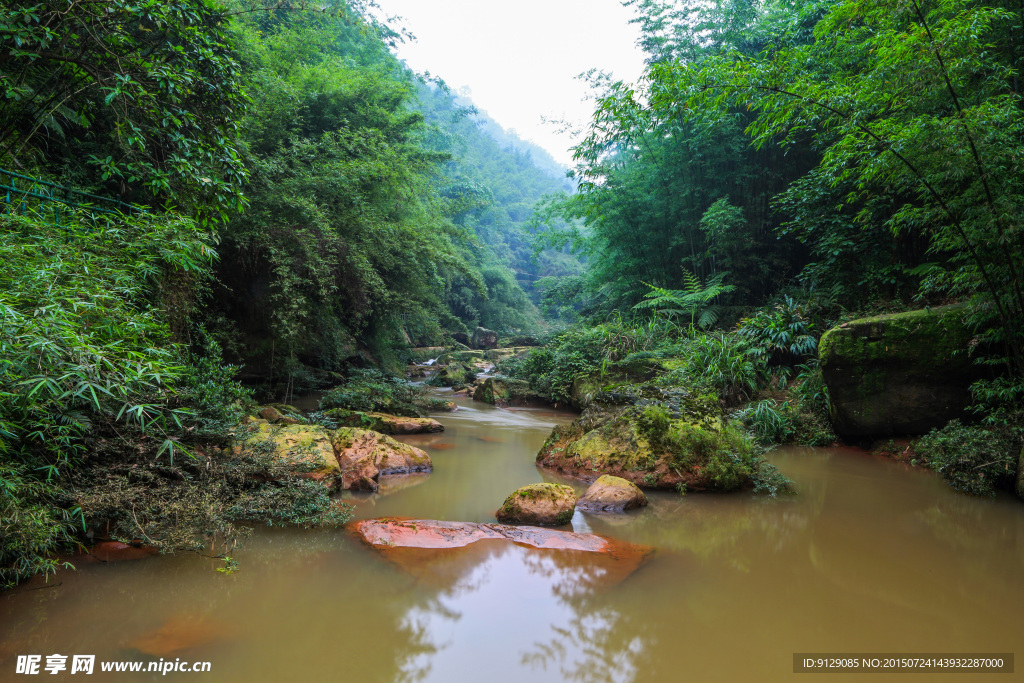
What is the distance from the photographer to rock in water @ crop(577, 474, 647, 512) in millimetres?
3779

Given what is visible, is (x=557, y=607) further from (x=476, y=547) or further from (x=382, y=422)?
(x=382, y=422)

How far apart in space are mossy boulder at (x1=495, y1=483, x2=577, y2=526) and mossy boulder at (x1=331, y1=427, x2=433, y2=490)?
1377 millimetres

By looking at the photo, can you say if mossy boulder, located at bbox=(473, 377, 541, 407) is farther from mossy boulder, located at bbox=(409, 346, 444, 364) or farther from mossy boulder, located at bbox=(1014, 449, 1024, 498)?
mossy boulder, located at bbox=(1014, 449, 1024, 498)

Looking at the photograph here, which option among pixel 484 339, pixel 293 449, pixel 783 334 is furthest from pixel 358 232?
pixel 484 339

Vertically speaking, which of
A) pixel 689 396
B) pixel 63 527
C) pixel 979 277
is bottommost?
pixel 63 527

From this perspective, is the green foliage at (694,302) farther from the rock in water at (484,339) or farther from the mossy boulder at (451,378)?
the rock in water at (484,339)

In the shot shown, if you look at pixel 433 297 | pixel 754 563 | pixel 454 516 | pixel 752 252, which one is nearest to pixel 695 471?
pixel 754 563

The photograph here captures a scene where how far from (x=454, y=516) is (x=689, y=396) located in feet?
10.1

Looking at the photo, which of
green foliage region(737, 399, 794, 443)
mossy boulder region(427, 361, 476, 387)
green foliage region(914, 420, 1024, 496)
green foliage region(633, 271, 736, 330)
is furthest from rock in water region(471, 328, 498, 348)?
green foliage region(914, 420, 1024, 496)

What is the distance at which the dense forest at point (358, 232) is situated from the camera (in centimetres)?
256

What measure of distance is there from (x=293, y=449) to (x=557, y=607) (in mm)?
2636

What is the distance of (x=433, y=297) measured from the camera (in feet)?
35.3

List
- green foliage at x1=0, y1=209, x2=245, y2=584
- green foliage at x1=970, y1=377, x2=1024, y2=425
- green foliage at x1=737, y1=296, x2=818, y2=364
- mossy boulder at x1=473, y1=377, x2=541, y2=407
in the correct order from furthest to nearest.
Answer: mossy boulder at x1=473, y1=377, x2=541, y2=407 < green foliage at x1=737, y1=296, x2=818, y2=364 < green foliage at x1=970, y1=377, x2=1024, y2=425 < green foliage at x1=0, y1=209, x2=245, y2=584

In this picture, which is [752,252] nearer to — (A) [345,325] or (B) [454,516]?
(A) [345,325]
